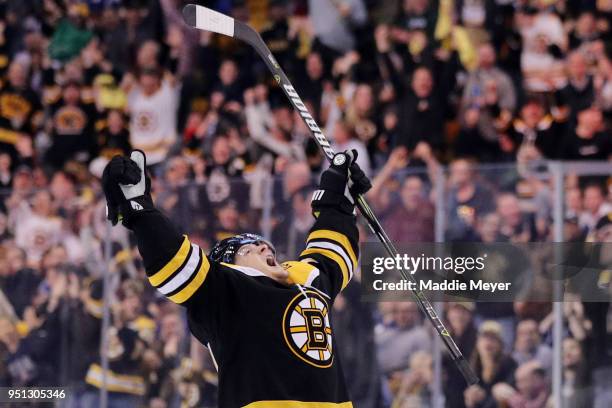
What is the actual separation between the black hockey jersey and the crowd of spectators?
2.09 meters

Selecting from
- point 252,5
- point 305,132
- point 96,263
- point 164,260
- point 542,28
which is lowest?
point 164,260

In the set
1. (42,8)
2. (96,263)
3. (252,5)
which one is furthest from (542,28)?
(42,8)

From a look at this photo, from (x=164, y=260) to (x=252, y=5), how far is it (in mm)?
6362

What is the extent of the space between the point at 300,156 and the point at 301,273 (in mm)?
3575

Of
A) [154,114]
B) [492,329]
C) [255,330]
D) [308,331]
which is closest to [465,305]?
[492,329]

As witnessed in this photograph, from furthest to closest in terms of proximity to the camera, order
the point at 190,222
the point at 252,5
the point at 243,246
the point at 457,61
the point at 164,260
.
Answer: the point at 252,5
the point at 457,61
the point at 190,222
the point at 243,246
the point at 164,260

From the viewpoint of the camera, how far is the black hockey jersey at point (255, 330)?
4.44m

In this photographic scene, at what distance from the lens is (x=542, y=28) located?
28.3 feet

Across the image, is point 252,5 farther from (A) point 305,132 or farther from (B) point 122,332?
(B) point 122,332

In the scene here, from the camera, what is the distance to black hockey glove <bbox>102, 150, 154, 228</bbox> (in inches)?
173

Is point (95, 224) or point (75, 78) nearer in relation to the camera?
point (95, 224)

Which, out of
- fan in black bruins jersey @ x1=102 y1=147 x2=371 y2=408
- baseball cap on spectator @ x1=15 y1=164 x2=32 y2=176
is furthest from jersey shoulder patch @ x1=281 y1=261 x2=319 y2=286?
baseball cap on spectator @ x1=15 y1=164 x2=32 y2=176

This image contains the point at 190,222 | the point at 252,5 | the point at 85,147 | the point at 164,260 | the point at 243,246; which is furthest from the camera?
the point at 252,5

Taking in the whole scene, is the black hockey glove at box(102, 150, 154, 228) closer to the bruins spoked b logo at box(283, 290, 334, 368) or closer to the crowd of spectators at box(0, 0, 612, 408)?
the bruins spoked b logo at box(283, 290, 334, 368)
